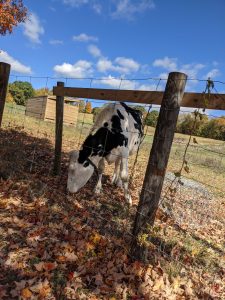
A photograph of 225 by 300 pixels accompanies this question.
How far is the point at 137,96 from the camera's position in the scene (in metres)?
4.69

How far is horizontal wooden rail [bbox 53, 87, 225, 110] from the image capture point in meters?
3.74

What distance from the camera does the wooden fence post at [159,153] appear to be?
3.80 metres

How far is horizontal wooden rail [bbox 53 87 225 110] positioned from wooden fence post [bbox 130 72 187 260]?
0.21 meters

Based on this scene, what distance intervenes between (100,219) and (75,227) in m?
0.68

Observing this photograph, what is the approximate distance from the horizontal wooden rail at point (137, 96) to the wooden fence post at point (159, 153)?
0.21m

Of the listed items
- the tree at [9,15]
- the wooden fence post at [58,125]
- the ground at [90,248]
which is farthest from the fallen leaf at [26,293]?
the tree at [9,15]

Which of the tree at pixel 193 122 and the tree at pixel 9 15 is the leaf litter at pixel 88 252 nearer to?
Answer: the tree at pixel 193 122

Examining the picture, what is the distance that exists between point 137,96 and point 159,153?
48.2 inches

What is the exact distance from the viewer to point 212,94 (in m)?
3.74

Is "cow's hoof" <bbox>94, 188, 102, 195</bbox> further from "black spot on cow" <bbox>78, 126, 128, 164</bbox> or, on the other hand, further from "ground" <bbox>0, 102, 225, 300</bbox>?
"black spot on cow" <bbox>78, 126, 128, 164</bbox>


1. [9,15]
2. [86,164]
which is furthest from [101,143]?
[9,15]

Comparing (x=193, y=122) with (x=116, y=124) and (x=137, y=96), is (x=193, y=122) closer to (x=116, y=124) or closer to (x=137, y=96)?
(x=137, y=96)

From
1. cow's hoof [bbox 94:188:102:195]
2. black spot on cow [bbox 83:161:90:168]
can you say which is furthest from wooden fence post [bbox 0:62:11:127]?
cow's hoof [bbox 94:188:102:195]

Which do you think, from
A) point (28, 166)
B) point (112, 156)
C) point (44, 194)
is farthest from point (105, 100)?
point (28, 166)
